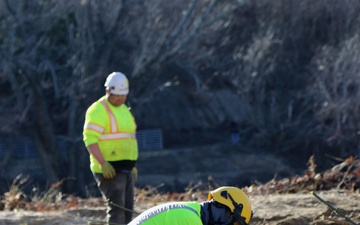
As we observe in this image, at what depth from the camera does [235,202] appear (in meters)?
4.57

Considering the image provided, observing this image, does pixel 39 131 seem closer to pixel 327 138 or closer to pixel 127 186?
pixel 327 138

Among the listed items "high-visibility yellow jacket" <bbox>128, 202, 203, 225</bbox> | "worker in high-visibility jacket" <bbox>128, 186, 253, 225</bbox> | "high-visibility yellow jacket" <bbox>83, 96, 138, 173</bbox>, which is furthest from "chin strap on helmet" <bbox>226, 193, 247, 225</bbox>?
"high-visibility yellow jacket" <bbox>83, 96, 138, 173</bbox>

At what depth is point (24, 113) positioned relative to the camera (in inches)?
880

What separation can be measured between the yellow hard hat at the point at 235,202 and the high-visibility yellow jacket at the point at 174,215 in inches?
5.3

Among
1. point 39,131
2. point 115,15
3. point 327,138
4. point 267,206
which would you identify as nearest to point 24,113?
point 39,131

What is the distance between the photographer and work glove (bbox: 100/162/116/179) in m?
7.52

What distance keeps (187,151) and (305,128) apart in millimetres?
4130

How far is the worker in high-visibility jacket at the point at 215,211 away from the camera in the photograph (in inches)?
179

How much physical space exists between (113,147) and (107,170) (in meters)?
0.29

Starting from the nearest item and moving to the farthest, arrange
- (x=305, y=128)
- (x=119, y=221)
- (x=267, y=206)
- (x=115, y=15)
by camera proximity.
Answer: (x=119, y=221)
(x=267, y=206)
(x=115, y=15)
(x=305, y=128)

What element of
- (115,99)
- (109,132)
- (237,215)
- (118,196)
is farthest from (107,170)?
(237,215)

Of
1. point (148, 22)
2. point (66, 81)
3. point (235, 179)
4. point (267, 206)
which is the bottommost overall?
point (235, 179)

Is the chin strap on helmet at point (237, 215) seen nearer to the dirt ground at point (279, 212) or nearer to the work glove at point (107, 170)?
the work glove at point (107, 170)

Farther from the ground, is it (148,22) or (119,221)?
(148,22)
